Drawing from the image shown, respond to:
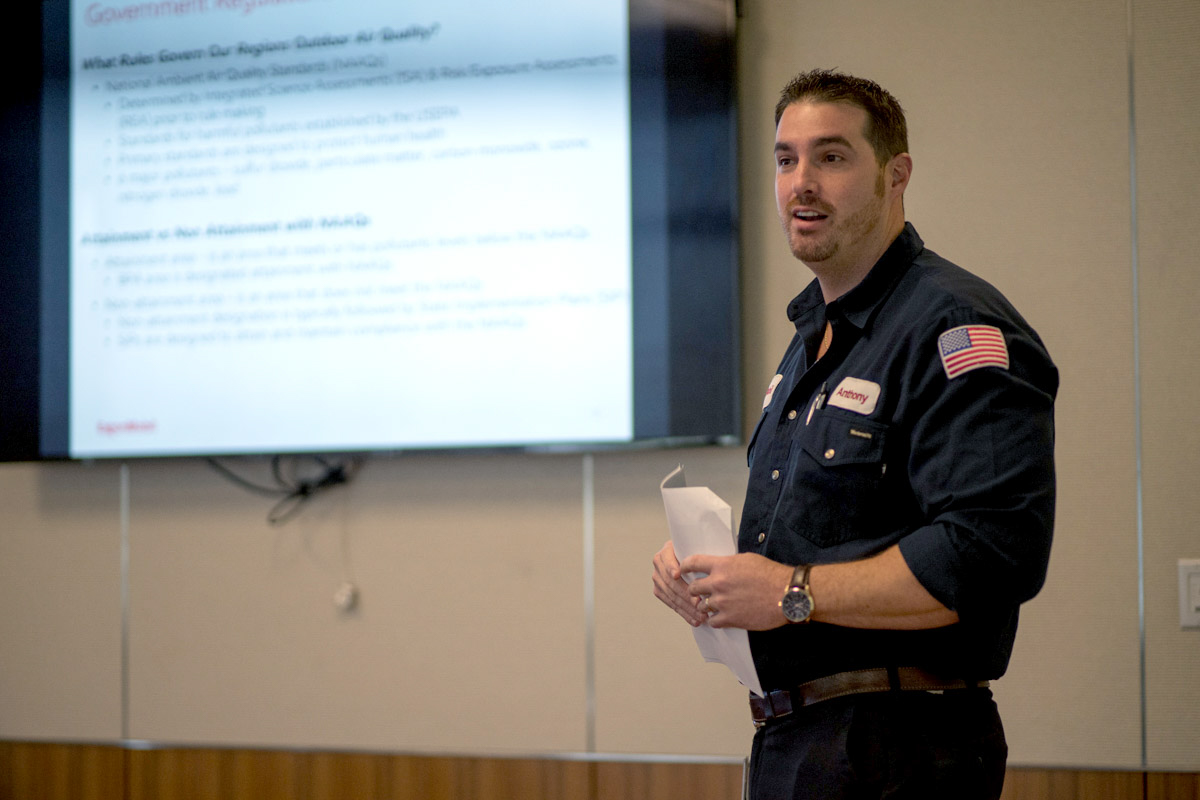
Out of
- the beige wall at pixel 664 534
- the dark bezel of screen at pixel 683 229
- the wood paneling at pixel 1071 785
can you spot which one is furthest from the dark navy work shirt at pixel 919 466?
the wood paneling at pixel 1071 785

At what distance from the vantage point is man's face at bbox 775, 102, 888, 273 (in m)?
1.35

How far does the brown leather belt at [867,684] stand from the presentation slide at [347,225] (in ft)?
3.77

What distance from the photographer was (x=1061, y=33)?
2.22 metres

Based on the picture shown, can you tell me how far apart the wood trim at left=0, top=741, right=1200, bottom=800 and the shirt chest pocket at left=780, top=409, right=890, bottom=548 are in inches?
49.3

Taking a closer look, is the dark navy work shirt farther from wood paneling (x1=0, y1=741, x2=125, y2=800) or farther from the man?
wood paneling (x1=0, y1=741, x2=125, y2=800)

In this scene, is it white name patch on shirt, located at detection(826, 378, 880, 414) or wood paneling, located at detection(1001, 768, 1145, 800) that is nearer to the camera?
white name patch on shirt, located at detection(826, 378, 880, 414)

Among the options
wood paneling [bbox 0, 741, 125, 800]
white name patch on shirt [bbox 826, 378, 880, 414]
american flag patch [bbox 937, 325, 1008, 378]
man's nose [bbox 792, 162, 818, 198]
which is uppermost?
man's nose [bbox 792, 162, 818, 198]

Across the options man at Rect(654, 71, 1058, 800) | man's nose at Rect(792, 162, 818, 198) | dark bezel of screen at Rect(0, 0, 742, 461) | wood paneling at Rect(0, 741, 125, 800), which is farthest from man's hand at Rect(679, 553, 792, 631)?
wood paneling at Rect(0, 741, 125, 800)

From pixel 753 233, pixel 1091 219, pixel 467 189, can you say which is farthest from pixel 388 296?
pixel 1091 219

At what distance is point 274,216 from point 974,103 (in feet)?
5.84

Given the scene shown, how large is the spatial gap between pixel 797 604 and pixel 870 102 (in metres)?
0.71

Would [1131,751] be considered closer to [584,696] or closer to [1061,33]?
[584,696]

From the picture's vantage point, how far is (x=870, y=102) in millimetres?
1369

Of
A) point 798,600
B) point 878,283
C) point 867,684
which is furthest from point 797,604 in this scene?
point 878,283
